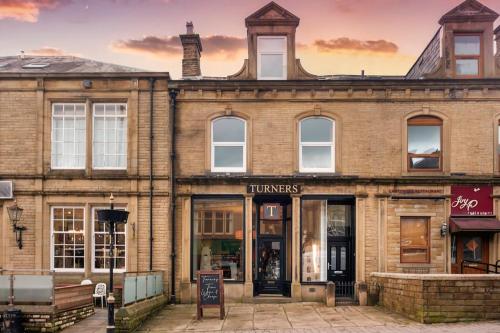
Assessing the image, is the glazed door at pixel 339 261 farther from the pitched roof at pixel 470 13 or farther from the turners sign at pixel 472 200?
the pitched roof at pixel 470 13

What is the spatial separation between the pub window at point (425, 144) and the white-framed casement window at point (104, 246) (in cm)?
1110

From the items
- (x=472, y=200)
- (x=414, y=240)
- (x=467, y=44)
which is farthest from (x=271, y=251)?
(x=467, y=44)

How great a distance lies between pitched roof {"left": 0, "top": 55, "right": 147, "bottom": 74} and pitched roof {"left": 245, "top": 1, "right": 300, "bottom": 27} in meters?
4.92

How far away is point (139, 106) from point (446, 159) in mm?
11644

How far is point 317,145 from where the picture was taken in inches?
830

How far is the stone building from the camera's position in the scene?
67.8 feet

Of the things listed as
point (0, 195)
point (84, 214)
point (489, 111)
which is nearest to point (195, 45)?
point (84, 214)

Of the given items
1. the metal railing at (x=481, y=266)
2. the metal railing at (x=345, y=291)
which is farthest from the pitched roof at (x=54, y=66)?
the metal railing at (x=481, y=266)

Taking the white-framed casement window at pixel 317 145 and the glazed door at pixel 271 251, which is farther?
the glazed door at pixel 271 251

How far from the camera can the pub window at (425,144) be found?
2097 cm

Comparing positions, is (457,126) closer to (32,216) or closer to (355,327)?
(355,327)

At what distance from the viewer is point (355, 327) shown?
51.8ft

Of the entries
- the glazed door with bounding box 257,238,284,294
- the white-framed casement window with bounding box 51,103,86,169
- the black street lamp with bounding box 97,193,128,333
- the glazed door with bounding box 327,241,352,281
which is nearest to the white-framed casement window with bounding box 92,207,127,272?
the white-framed casement window with bounding box 51,103,86,169

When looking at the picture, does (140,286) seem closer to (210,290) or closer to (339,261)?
(210,290)
